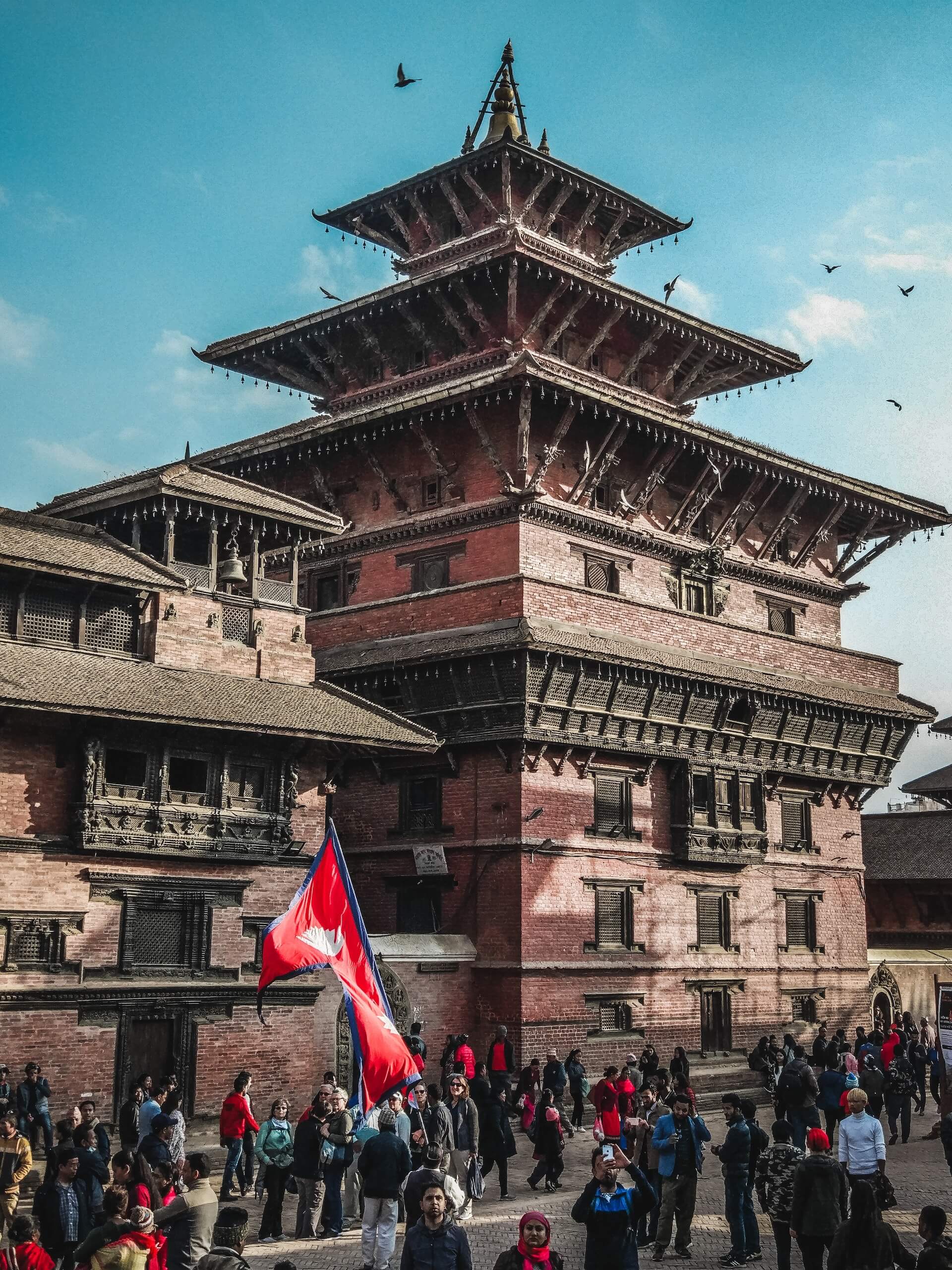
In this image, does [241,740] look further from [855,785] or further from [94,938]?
[855,785]

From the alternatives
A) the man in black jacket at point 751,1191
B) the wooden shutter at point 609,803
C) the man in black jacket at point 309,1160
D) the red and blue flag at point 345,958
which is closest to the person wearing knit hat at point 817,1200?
the man in black jacket at point 751,1191

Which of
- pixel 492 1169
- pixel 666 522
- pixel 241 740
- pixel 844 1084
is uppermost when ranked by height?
pixel 666 522

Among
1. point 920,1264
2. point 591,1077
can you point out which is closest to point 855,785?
point 591,1077

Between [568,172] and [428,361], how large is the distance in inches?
236

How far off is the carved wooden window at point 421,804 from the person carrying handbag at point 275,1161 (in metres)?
13.8

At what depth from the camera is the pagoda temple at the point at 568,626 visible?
2959 centimetres

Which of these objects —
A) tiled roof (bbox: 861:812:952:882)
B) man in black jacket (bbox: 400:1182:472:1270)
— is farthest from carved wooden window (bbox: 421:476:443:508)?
man in black jacket (bbox: 400:1182:472:1270)

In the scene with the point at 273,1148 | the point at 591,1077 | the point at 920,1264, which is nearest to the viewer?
the point at 920,1264

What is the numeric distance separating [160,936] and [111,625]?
214 inches

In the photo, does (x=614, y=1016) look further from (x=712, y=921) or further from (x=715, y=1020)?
(x=712, y=921)

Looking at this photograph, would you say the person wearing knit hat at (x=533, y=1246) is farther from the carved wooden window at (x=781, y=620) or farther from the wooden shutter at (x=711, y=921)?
the carved wooden window at (x=781, y=620)

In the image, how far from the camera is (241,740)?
25.1 meters

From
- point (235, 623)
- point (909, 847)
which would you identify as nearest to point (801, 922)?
point (909, 847)

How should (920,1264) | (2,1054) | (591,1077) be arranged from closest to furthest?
(920,1264), (2,1054), (591,1077)
